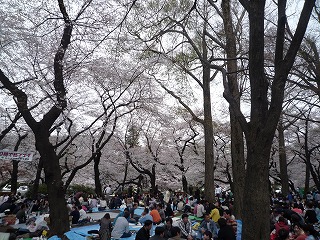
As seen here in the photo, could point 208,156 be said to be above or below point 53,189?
above

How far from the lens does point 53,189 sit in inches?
292

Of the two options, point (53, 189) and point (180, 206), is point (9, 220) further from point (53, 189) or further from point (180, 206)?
point (180, 206)

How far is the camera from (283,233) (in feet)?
19.6

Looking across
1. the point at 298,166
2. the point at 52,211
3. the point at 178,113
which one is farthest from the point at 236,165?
the point at 298,166

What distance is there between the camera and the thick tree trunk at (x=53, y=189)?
7379 mm

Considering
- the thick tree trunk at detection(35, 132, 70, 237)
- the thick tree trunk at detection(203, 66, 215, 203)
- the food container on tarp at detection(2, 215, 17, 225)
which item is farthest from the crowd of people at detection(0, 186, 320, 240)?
the thick tree trunk at detection(35, 132, 70, 237)

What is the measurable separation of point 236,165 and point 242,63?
3987 millimetres

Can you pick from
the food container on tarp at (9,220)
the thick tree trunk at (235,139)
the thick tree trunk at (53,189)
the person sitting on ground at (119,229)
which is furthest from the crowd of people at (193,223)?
the thick tree trunk at (53,189)

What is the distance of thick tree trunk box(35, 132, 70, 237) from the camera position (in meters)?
7.38

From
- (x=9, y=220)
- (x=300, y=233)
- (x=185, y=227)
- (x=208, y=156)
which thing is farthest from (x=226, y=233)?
(x=9, y=220)

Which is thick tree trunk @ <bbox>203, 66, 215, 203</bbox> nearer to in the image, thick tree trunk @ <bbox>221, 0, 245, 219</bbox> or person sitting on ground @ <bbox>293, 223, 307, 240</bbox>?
thick tree trunk @ <bbox>221, 0, 245, 219</bbox>

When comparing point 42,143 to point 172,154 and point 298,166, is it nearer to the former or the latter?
point 172,154

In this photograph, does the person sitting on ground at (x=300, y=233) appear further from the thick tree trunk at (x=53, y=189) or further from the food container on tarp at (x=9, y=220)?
the food container on tarp at (x=9, y=220)

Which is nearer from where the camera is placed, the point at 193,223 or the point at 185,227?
the point at 185,227
